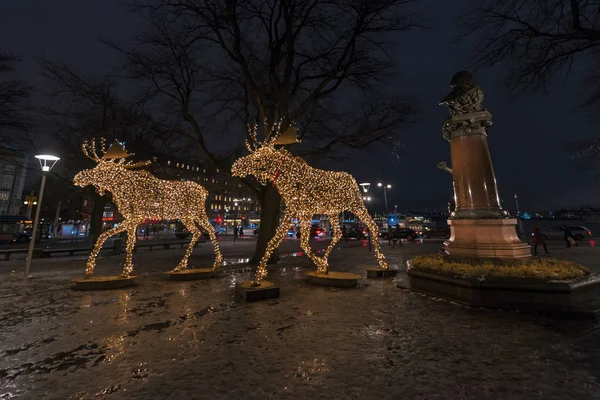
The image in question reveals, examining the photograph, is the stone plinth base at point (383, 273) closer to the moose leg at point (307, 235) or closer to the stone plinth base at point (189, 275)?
the moose leg at point (307, 235)

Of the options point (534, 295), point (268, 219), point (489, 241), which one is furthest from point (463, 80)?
point (268, 219)

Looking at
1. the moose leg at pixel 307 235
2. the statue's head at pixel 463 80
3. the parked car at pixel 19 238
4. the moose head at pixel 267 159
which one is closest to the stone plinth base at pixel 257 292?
the moose leg at pixel 307 235

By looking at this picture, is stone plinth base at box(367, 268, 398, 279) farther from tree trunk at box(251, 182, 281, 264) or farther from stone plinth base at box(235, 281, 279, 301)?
Result: tree trunk at box(251, 182, 281, 264)

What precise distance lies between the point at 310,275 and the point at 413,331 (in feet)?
13.3

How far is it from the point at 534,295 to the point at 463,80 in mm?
5994

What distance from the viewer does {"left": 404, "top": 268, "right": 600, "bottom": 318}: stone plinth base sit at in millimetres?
4699

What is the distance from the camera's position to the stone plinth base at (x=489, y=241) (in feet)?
21.3

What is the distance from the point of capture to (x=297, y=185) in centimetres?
743

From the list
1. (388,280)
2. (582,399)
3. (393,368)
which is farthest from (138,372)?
(388,280)

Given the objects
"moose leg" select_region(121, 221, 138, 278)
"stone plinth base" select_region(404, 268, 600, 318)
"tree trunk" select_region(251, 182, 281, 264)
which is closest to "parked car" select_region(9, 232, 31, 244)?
"moose leg" select_region(121, 221, 138, 278)

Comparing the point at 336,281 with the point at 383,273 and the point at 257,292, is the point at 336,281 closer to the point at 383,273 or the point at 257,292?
the point at 383,273

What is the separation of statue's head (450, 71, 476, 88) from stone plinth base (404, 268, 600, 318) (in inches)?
218

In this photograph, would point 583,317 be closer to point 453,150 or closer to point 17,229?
point 453,150

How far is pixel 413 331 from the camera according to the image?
4004 mm
